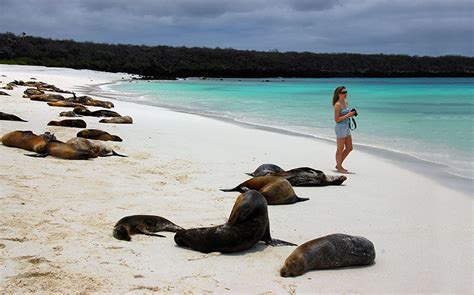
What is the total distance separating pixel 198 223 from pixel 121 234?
859 millimetres

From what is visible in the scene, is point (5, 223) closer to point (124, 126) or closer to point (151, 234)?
point (151, 234)

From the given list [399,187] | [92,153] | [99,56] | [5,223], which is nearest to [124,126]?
[92,153]

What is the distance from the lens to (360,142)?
40.3ft

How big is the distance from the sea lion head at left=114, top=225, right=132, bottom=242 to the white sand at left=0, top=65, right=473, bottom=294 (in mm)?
66

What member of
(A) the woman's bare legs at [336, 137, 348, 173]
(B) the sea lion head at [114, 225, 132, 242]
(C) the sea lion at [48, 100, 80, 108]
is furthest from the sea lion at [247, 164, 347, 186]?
(C) the sea lion at [48, 100, 80, 108]

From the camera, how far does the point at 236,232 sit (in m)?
4.50

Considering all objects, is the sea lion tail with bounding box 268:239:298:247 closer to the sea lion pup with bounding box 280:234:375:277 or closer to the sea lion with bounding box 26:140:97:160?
the sea lion pup with bounding box 280:234:375:277

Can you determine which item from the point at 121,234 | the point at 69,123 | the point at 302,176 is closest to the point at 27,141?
the point at 69,123

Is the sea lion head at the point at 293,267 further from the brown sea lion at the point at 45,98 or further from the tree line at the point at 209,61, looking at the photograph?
the tree line at the point at 209,61

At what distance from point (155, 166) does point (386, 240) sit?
12.7ft

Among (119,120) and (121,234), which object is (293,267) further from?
(119,120)

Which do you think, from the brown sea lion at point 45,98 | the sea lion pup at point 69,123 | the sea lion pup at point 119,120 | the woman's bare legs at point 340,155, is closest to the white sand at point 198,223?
the woman's bare legs at point 340,155

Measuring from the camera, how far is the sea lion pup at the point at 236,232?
4.49m

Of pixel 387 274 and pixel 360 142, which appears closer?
pixel 387 274
